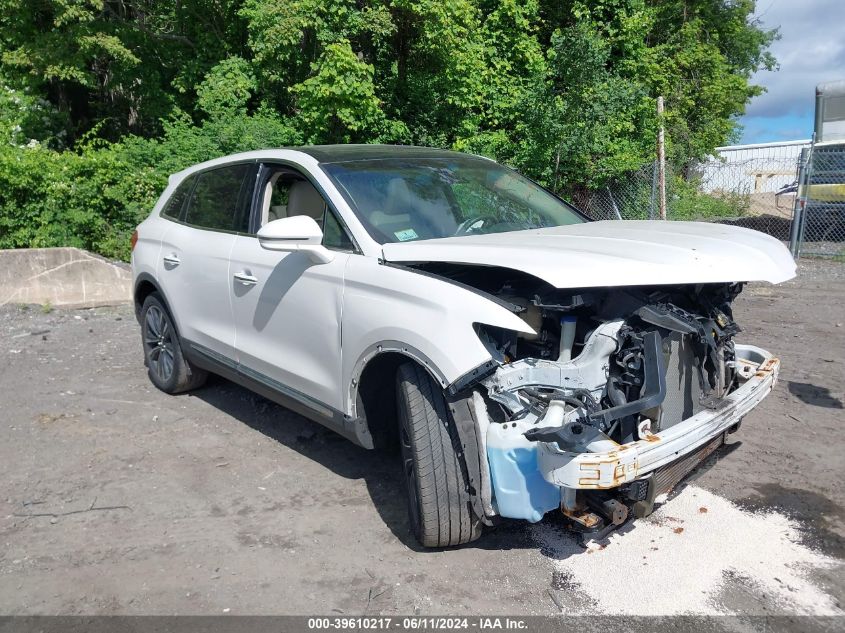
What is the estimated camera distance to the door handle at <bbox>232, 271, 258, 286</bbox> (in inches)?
171

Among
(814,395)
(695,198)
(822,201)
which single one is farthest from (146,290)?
(695,198)

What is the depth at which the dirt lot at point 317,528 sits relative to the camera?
3.11 metres

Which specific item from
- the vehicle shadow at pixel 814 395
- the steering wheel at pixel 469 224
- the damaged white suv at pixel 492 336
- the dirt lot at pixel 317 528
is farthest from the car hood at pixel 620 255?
the vehicle shadow at pixel 814 395

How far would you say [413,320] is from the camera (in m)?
3.21

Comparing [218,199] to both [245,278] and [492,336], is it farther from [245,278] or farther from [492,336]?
[492,336]

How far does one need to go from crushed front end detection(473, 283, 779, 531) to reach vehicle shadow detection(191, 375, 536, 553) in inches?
22.8

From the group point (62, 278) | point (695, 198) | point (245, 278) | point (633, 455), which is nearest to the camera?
point (633, 455)

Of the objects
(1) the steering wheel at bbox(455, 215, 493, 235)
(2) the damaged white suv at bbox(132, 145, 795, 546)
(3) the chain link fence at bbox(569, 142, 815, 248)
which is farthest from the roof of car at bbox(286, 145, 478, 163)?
(3) the chain link fence at bbox(569, 142, 815, 248)

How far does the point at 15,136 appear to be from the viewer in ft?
40.0

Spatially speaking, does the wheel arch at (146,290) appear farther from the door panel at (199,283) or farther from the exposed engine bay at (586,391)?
the exposed engine bay at (586,391)

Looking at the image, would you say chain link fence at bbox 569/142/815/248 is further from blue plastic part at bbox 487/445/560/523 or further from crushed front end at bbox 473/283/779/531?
blue plastic part at bbox 487/445/560/523

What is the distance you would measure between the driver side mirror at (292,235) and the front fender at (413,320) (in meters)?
0.23

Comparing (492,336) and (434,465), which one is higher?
(492,336)

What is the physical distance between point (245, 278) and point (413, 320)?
5.28 ft
